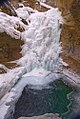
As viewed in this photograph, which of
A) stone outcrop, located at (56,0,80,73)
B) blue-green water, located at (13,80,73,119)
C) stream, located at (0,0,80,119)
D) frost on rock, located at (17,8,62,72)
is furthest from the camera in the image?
frost on rock, located at (17,8,62,72)

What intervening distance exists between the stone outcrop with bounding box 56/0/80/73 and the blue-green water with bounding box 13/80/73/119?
119cm

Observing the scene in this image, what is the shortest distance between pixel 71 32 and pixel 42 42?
1.35 meters

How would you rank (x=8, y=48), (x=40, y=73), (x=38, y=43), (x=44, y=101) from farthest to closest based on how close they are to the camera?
1. (x=38, y=43)
2. (x=40, y=73)
3. (x=8, y=48)
4. (x=44, y=101)

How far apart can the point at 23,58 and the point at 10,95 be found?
7.63 feet

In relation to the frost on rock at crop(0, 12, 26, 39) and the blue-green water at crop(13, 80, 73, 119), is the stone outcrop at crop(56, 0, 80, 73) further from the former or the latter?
the frost on rock at crop(0, 12, 26, 39)

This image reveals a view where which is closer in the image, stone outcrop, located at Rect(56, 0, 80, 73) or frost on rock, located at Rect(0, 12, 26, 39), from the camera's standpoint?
stone outcrop, located at Rect(56, 0, 80, 73)

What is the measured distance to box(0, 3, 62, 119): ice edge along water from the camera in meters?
10.0

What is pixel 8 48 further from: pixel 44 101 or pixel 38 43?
pixel 44 101

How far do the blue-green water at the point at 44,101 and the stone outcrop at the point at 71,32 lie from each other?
119 centimetres

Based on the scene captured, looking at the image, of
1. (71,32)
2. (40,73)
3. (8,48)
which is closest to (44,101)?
(40,73)

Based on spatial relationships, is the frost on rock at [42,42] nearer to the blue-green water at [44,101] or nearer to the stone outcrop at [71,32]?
the stone outcrop at [71,32]

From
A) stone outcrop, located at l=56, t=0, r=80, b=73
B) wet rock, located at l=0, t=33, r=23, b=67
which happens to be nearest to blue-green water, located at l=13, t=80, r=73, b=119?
stone outcrop, located at l=56, t=0, r=80, b=73

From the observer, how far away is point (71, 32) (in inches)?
400

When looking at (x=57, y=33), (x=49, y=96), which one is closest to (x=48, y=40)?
(x=57, y=33)
